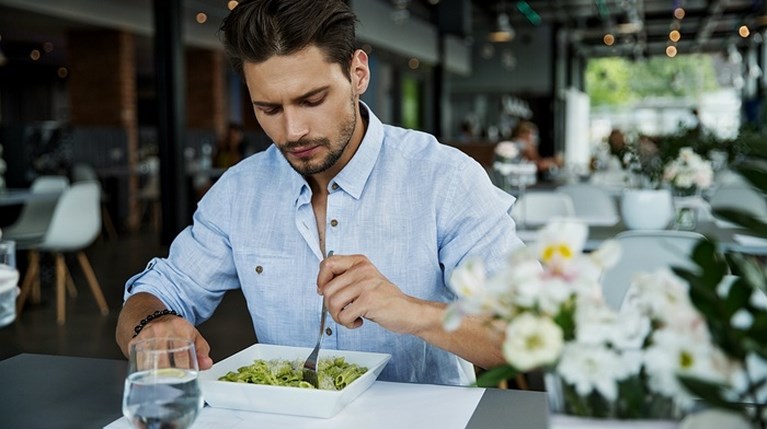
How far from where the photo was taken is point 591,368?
27.7 inches

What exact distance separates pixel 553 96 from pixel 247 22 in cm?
1703

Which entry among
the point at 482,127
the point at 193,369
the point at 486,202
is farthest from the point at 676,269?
the point at 482,127

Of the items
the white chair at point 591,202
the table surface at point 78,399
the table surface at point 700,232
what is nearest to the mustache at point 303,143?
the table surface at point 78,399

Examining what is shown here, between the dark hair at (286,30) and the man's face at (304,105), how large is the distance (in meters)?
0.02

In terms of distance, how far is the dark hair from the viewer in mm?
1559

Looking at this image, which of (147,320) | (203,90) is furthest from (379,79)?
Answer: (147,320)

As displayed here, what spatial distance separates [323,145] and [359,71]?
Answer: 0.21 m

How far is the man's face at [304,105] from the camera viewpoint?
1561 mm

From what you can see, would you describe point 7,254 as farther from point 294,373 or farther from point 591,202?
point 591,202

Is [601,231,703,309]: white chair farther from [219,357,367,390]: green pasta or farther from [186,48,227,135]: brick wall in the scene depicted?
[186,48,227,135]: brick wall

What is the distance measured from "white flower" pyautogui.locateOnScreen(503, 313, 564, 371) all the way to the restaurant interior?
21 centimetres

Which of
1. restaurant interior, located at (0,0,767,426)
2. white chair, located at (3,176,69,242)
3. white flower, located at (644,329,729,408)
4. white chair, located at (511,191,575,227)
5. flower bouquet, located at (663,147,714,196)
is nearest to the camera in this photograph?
white flower, located at (644,329,729,408)

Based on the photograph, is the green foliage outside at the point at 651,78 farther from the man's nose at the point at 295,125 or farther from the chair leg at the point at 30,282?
the man's nose at the point at 295,125

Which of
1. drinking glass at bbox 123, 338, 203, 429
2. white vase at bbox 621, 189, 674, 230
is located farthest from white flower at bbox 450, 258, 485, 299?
white vase at bbox 621, 189, 674, 230
